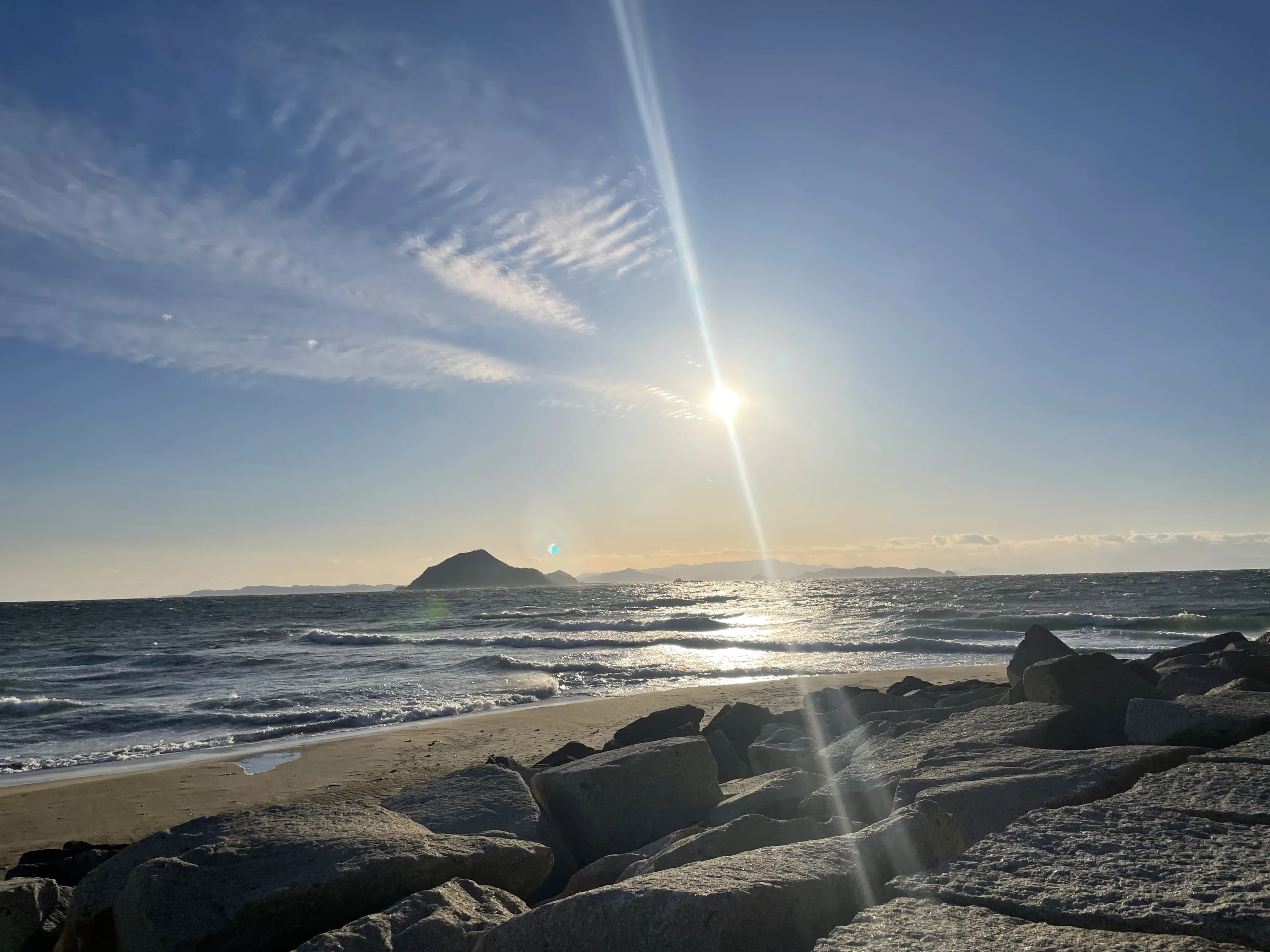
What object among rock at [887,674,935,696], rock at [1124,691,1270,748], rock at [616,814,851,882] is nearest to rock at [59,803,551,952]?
rock at [616,814,851,882]

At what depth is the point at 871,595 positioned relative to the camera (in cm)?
7275

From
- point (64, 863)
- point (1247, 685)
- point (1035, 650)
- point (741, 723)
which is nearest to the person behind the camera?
point (64, 863)

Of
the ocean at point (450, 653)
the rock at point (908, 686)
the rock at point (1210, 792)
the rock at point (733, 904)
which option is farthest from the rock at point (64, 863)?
the rock at point (908, 686)

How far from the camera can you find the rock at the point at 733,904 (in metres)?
2.48

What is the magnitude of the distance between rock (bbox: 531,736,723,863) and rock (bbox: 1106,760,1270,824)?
2.85 metres

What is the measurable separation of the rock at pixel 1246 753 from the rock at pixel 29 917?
5.79m

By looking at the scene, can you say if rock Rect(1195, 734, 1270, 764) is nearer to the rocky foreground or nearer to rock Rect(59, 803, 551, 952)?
the rocky foreground

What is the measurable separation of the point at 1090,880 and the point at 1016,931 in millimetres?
497

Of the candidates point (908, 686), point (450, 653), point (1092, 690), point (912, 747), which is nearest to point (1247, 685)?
point (1092, 690)

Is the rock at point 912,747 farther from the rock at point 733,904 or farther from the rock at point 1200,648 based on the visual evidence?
the rock at point 1200,648

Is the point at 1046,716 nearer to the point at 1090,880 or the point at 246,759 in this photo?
the point at 1090,880

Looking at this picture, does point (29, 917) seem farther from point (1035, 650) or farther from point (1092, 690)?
point (1035, 650)

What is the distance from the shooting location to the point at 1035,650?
396 inches

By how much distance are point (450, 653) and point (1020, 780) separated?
29002 mm
